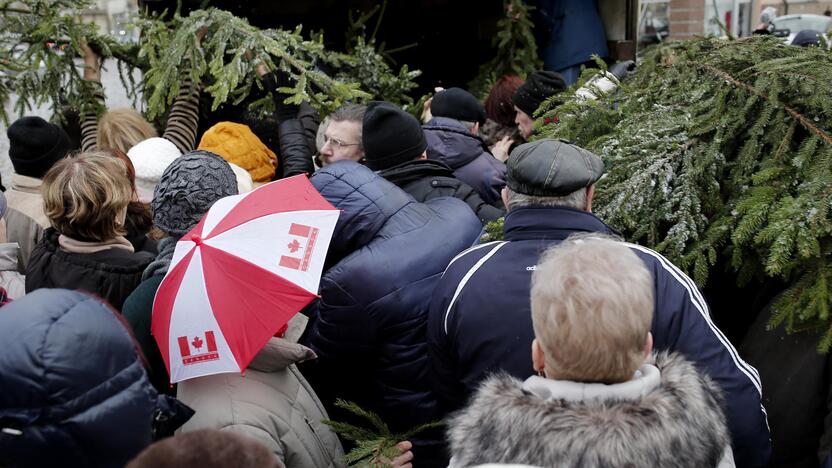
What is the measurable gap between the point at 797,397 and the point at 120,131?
3.87 meters

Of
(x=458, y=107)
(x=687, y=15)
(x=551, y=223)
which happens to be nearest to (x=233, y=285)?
(x=551, y=223)

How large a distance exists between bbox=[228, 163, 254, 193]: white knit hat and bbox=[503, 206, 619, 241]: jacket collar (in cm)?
203

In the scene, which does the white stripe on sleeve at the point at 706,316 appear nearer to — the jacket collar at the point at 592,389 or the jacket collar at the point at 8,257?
the jacket collar at the point at 592,389

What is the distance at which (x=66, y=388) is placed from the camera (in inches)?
60.1

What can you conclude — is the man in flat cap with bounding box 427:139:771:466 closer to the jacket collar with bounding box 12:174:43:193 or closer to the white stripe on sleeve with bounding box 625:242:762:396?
the white stripe on sleeve with bounding box 625:242:762:396

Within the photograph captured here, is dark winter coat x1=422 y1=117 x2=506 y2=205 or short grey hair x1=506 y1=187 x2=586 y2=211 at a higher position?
short grey hair x1=506 y1=187 x2=586 y2=211

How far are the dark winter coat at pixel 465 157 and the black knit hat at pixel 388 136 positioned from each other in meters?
1.00

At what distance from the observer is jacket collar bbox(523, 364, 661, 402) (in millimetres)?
1589

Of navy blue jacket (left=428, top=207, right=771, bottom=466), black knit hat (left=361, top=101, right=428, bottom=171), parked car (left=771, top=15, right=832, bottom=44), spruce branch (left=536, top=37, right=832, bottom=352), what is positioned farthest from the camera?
parked car (left=771, top=15, right=832, bottom=44)

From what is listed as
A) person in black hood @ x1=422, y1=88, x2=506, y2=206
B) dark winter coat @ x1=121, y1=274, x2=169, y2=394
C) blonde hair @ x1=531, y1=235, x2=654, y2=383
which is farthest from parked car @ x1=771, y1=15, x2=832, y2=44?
blonde hair @ x1=531, y1=235, x2=654, y2=383

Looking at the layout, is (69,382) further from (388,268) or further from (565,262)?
(388,268)

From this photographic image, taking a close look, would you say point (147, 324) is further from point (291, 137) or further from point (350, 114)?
point (291, 137)

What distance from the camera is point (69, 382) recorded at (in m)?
1.53

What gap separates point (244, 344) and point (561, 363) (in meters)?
1.10
